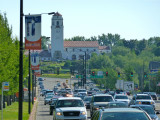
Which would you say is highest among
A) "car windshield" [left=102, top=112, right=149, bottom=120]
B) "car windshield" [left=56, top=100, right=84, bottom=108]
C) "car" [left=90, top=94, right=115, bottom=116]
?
"car windshield" [left=102, top=112, right=149, bottom=120]

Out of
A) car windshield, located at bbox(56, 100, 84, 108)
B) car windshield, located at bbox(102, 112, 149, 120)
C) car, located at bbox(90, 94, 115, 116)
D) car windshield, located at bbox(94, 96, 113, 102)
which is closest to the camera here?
car windshield, located at bbox(102, 112, 149, 120)

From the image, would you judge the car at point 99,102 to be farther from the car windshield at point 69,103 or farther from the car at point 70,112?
the car at point 70,112

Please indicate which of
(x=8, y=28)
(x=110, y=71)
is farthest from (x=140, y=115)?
(x=110, y=71)

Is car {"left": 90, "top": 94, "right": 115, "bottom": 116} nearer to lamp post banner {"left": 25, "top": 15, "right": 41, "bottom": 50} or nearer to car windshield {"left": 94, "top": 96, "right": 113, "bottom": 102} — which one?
car windshield {"left": 94, "top": 96, "right": 113, "bottom": 102}

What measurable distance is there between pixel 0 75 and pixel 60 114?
62.0 feet

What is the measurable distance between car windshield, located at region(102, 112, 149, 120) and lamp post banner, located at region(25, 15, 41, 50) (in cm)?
823

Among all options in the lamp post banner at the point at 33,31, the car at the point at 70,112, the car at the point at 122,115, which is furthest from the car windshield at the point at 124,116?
the car at the point at 70,112

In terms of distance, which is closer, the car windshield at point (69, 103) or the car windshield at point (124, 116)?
the car windshield at point (124, 116)

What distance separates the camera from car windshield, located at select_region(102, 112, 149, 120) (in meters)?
14.6

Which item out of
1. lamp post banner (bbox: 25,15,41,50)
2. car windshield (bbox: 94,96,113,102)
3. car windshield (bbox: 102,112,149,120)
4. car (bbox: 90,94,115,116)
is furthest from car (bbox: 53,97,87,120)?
car windshield (bbox: 102,112,149,120)

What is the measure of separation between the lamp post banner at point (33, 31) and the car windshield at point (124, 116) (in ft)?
27.0

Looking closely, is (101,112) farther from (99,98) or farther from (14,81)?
(14,81)

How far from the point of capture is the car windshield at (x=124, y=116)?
1459 centimetres

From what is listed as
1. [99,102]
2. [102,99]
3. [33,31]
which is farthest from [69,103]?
[102,99]
